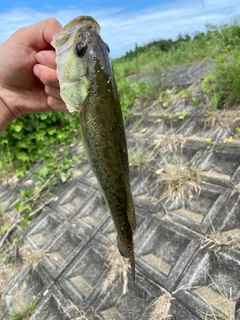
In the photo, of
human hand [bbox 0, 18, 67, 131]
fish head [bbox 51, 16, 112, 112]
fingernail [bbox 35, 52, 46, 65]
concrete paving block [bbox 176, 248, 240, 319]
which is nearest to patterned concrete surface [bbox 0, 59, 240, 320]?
concrete paving block [bbox 176, 248, 240, 319]

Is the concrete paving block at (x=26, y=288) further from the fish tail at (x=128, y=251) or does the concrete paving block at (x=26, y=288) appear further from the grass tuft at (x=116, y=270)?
the fish tail at (x=128, y=251)

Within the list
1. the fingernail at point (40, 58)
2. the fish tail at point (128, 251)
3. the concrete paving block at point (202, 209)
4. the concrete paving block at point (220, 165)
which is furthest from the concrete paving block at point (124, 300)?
the fingernail at point (40, 58)

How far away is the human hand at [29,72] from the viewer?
5.18 ft

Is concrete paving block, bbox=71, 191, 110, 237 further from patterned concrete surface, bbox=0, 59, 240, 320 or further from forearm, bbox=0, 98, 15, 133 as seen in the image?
forearm, bbox=0, 98, 15, 133

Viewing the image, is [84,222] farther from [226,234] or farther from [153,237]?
[226,234]

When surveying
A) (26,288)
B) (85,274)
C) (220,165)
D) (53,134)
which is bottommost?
(26,288)

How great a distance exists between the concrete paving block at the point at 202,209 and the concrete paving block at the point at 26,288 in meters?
1.18

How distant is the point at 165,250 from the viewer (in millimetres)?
2207

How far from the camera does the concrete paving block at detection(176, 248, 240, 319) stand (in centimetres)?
170

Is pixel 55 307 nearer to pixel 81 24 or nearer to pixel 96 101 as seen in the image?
pixel 96 101

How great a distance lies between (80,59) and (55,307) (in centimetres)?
191

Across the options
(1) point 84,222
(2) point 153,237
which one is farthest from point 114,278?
(1) point 84,222

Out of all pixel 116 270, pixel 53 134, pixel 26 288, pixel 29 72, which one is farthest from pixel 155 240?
pixel 53 134

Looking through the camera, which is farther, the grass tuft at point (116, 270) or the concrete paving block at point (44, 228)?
the concrete paving block at point (44, 228)
